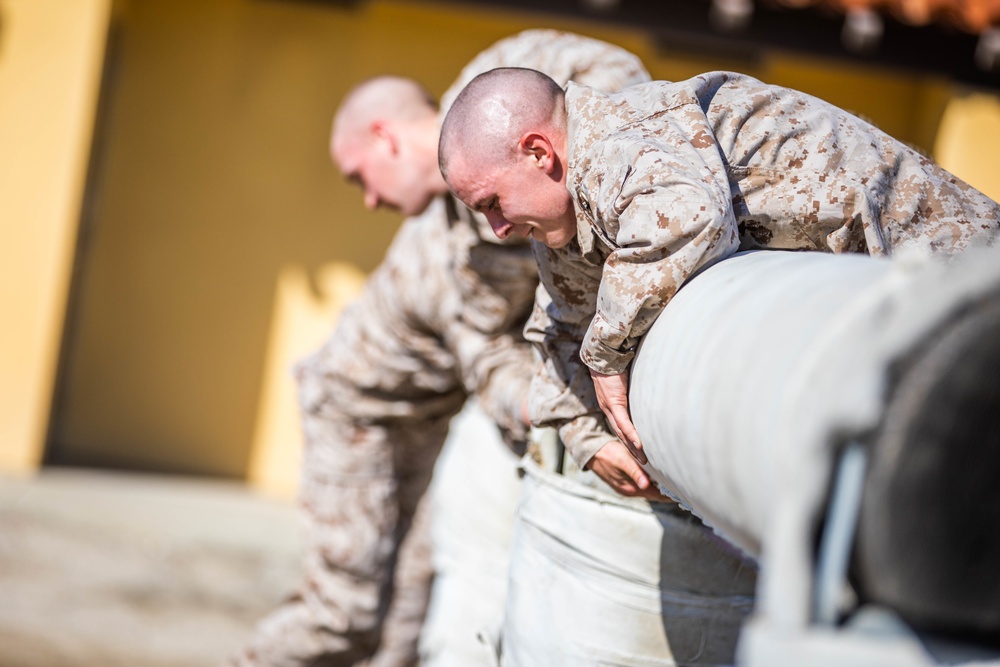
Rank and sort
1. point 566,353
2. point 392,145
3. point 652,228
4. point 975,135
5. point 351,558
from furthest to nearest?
1. point 975,135
2. point 351,558
3. point 392,145
4. point 566,353
5. point 652,228

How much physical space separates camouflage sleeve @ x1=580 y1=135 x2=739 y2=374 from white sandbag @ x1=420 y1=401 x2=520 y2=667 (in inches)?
51.1

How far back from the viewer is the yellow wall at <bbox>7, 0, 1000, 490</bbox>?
5215mm

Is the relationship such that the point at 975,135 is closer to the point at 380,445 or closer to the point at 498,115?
the point at 380,445

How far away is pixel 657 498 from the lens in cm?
179

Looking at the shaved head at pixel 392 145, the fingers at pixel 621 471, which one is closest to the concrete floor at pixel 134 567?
the shaved head at pixel 392 145

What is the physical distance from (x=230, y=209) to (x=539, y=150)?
3846 millimetres

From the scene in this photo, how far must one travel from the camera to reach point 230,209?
5305 millimetres

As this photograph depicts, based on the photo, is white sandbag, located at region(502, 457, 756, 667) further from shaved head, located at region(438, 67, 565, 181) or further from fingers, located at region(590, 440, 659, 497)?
shaved head, located at region(438, 67, 565, 181)

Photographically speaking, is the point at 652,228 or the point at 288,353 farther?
the point at 288,353

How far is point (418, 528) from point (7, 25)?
11.0 ft

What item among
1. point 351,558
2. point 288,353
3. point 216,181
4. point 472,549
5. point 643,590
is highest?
point 216,181

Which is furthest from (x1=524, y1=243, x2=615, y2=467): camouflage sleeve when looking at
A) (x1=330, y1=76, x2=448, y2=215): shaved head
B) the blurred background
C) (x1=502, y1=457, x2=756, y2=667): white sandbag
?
the blurred background

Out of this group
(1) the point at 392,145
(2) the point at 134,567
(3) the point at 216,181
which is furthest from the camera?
(3) the point at 216,181

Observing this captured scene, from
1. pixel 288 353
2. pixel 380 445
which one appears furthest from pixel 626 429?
pixel 288 353
